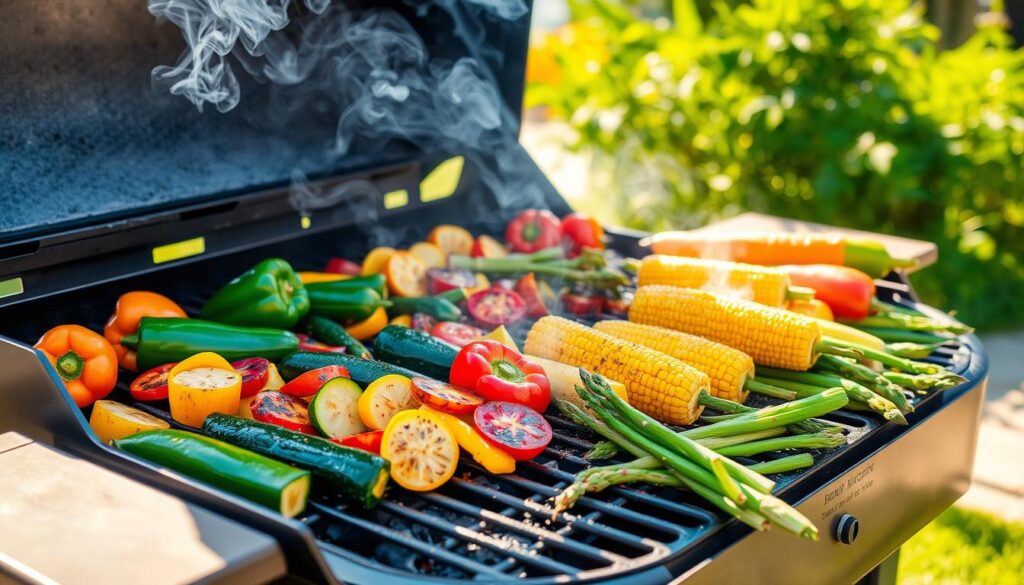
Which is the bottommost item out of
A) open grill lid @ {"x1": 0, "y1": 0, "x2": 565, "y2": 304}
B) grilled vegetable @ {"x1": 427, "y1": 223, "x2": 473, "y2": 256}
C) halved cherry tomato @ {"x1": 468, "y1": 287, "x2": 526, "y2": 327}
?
halved cherry tomato @ {"x1": 468, "y1": 287, "x2": 526, "y2": 327}

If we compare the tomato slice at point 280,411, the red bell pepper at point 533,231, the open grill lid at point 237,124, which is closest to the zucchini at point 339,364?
the tomato slice at point 280,411

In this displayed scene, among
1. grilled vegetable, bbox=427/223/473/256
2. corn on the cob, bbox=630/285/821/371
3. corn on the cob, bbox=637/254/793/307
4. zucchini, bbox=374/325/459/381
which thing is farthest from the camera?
grilled vegetable, bbox=427/223/473/256

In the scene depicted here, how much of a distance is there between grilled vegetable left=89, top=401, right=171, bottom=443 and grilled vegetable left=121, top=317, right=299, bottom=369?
0.32 meters

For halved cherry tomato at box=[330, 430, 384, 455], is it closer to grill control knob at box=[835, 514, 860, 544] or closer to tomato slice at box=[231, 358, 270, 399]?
tomato slice at box=[231, 358, 270, 399]

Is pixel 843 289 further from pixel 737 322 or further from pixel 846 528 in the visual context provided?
pixel 846 528

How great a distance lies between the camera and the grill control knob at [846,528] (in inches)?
80.5

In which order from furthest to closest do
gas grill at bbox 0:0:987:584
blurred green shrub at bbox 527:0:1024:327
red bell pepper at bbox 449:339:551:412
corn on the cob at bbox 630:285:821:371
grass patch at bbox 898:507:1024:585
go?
blurred green shrub at bbox 527:0:1024:327, grass patch at bbox 898:507:1024:585, corn on the cob at bbox 630:285:821:371, red bell pepper at bbox 449:339:551:412, gas grill at bbox 0:0:987:584

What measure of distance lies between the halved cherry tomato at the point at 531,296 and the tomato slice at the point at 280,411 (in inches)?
37.9

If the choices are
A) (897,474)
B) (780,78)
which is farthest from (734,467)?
(780,78)

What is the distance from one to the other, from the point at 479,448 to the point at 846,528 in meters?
0.77

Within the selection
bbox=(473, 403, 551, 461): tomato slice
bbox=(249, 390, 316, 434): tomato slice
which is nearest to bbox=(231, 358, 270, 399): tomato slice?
bbox=(249, 390, 316, 434): tomato slice

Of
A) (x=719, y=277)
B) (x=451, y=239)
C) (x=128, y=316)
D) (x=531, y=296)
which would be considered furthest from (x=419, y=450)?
(x=451, y=239)

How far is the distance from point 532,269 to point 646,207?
3.29 metres

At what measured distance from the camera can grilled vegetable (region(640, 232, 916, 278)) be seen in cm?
318
